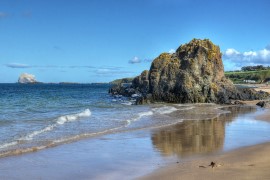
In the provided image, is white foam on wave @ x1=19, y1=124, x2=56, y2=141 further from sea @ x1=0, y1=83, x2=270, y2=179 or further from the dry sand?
the dry sand

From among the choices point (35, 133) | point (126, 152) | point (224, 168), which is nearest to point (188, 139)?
point (126, 152)

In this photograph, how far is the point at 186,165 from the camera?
37.0ft

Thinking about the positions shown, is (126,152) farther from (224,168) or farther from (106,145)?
(224,168)

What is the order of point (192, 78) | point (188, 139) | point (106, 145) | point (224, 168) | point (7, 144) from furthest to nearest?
point (192, 78) → point (188, 139) → point (106, 145) → point (7, 144) → point (224, 168)

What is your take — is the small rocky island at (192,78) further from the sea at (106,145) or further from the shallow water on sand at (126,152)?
the shallow water on sand at (126,152)

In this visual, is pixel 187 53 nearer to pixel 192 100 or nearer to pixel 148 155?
pixel 192 100

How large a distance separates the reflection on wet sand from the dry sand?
1.37 metres

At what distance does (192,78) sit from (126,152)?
30.8 metres

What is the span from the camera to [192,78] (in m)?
43.6

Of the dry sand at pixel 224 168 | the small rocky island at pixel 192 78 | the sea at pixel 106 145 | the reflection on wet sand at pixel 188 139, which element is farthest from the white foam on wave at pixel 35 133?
the small rocky island at pixel 192 78

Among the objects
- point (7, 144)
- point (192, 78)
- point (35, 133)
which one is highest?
point (192, 78)

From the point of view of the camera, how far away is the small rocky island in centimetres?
4317

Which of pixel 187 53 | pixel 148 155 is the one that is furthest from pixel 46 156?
pixel 187 53

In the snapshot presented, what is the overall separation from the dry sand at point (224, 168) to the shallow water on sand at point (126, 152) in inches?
24.3
